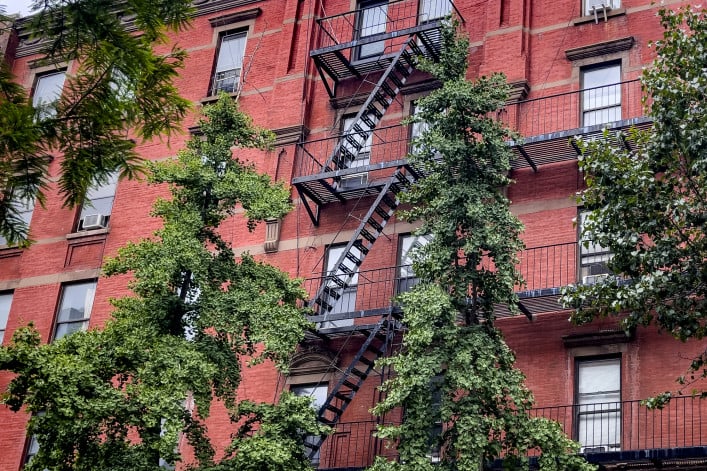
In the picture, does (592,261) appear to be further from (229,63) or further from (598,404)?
(229,63)

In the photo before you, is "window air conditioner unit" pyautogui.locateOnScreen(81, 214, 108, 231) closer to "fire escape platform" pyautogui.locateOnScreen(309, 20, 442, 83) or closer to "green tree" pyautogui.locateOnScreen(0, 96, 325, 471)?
"fire escape platform" pyautogui.locateOnScreen(309, 20, 442, 83)

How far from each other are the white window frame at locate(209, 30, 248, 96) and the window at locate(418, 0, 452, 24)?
5.28 m

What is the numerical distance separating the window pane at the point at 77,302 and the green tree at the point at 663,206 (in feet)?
50.0

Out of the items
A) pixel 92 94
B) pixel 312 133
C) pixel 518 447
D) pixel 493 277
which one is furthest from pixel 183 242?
pixel 92 94

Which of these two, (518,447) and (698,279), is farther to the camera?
(518,447)

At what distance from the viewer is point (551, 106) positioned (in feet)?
78.6

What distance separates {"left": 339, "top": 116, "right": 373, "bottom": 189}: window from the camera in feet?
82.7

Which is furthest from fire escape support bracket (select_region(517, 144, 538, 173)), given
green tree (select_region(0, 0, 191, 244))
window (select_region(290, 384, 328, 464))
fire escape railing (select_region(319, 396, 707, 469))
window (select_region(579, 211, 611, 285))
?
green tree (select_region(0, 0, 191, 244))

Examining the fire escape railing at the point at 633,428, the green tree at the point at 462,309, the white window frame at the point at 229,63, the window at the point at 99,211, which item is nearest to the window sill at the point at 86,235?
the window at the point at 99,211

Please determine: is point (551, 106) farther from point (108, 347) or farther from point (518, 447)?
point (108, 347)

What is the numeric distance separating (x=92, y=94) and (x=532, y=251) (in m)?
16.0

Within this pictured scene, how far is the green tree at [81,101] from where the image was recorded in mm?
7242

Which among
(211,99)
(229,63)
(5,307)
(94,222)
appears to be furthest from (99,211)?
(229,63)

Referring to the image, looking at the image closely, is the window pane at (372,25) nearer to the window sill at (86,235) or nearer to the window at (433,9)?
the window at (433,9)
